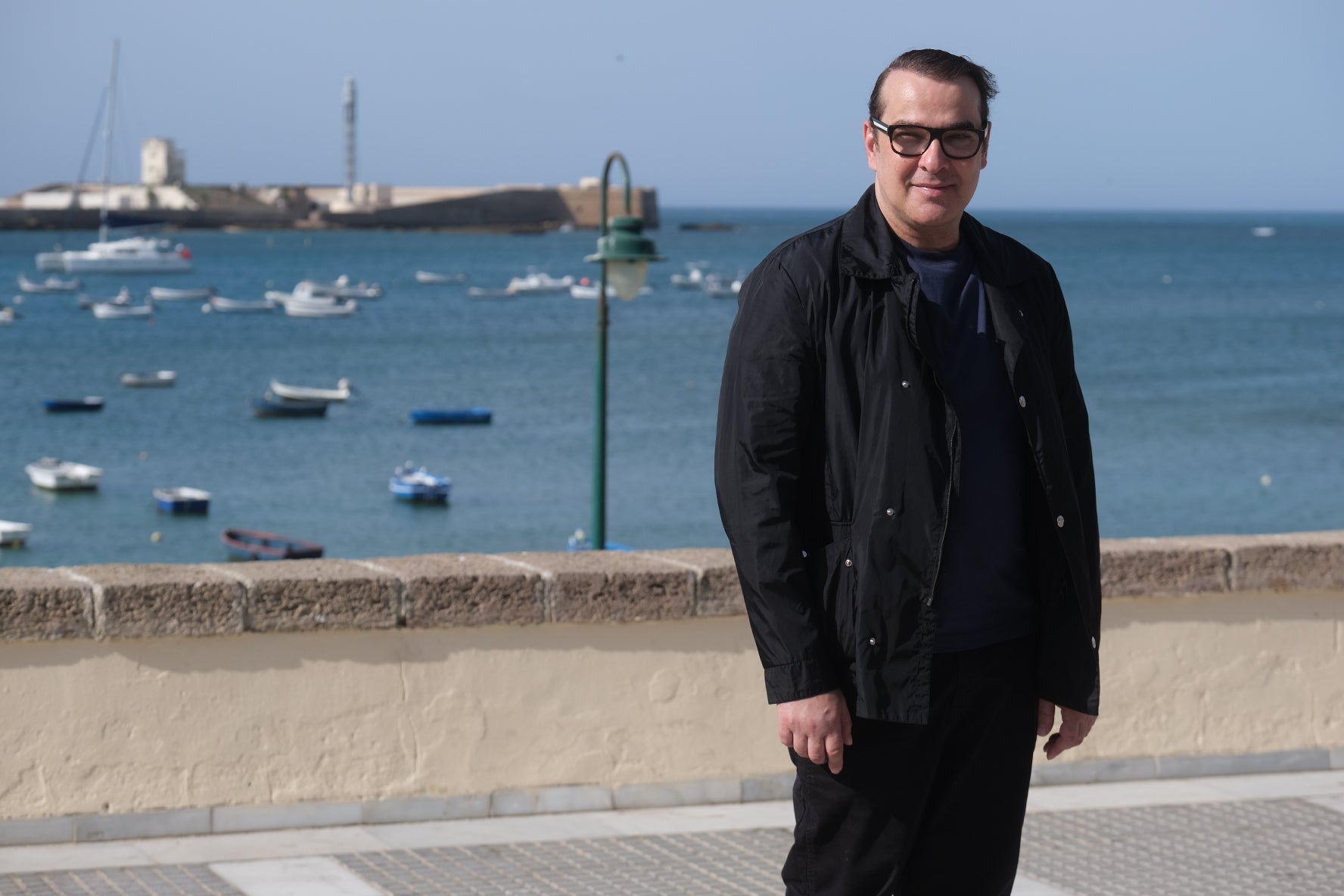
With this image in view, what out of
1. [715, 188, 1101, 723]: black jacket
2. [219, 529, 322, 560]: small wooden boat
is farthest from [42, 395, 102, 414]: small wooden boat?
[715, 188, 1101, 723]: black jacket

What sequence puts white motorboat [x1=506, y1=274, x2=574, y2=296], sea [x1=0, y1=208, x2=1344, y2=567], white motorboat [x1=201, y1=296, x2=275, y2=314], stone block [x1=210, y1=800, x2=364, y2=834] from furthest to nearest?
white motorboat [x1=506, y1=274, x2=574, y2=296] < white motorboat [x1=201, y1=296, x2=275, y2=314] < sea [x1=0, y1=208, x2=1344, y2=567] < stone block [x1=210, y1=800, x2=364, y2=834]

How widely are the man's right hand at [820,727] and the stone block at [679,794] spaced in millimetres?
2355

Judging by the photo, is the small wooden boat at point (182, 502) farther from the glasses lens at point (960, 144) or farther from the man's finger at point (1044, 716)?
the glasses lens at point (960, 144)

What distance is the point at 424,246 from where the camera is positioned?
156 metres

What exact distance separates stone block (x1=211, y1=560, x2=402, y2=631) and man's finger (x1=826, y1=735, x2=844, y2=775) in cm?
222

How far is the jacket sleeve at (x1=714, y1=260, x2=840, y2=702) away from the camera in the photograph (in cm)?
274

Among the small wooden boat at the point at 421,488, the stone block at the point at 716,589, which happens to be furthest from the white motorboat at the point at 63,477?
the stone block at the point at 716,589

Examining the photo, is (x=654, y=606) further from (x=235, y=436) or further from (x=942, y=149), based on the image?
(x=235, y=436)

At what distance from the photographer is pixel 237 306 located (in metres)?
92.1

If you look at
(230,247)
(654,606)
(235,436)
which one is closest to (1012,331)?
(654,606)

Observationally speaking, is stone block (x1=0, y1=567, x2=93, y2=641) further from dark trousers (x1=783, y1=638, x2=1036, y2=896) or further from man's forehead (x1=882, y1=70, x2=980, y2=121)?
man's forehead (x1=882, y1=70, x2=980, y2=121)

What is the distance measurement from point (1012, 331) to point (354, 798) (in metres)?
2.74

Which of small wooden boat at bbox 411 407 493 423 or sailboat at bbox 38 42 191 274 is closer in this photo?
small wooden boat at bbox 411 407 493 423

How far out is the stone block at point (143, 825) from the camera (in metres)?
4.67
